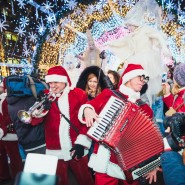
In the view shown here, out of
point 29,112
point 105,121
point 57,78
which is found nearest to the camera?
point 105,121

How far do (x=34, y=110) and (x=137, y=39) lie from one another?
3186 mm

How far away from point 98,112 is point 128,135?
50cm

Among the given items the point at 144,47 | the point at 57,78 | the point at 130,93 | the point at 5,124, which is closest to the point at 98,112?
the point at 130,93

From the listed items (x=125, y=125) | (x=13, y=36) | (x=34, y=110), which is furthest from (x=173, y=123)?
(x=13, y=36)

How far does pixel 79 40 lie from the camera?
1898 cm

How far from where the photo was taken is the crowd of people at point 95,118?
2.39 m

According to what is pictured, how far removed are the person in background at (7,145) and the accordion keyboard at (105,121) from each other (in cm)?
256

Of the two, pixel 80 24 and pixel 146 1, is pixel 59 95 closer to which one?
pixel 146 1

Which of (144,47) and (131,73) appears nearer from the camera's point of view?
(131,73)

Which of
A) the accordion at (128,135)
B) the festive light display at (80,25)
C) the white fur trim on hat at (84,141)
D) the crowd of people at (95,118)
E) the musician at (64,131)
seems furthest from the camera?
the festive light display at (80,25)

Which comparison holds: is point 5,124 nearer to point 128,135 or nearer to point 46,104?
point 46,104

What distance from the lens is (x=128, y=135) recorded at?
288 centimetres

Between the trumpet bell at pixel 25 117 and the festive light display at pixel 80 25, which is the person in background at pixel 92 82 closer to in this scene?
the trumpet bell at pixel 25 117

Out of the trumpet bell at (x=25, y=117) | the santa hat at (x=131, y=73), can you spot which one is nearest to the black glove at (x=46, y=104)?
the trumpet bell at (x=25, y=117)
